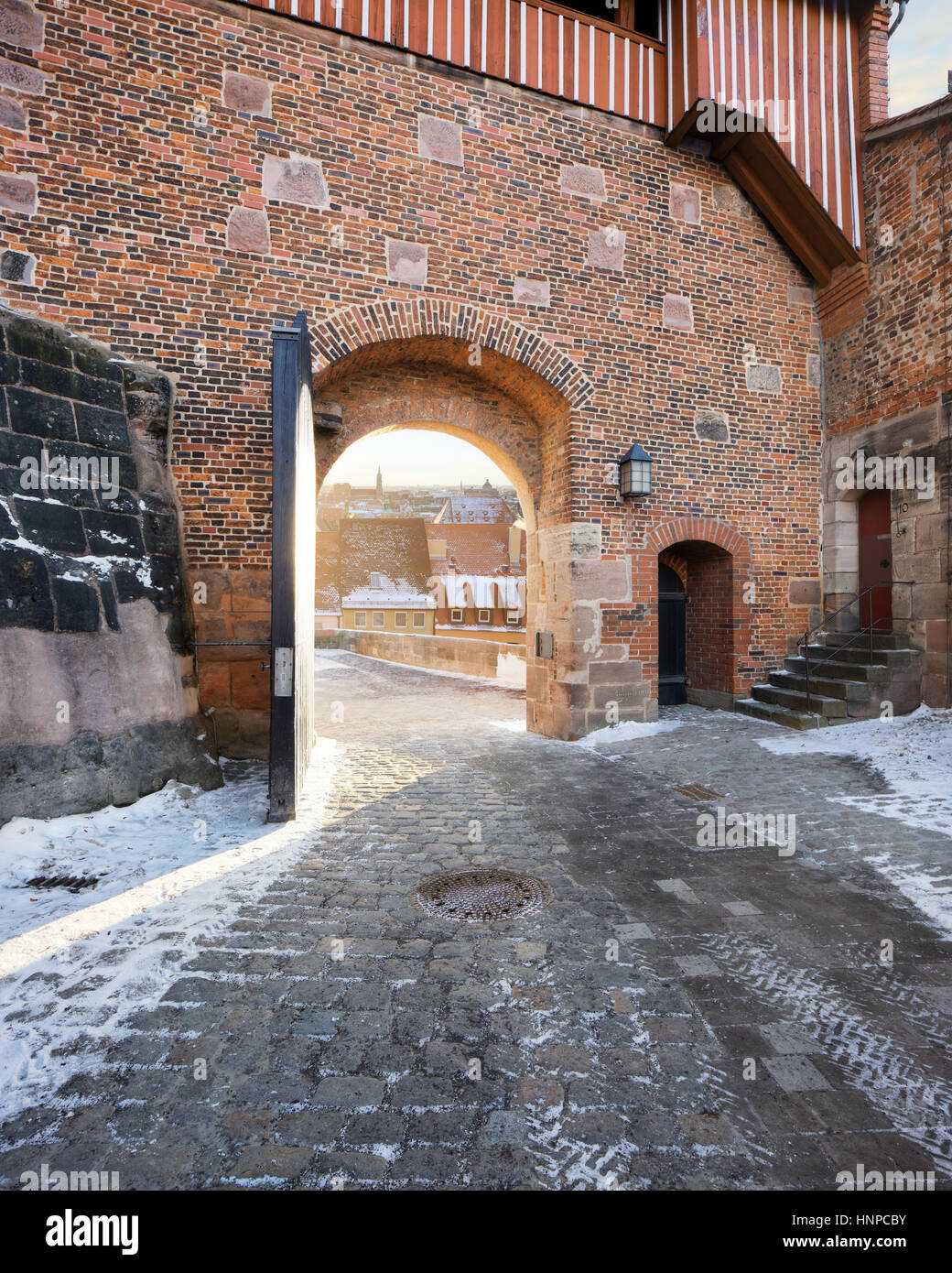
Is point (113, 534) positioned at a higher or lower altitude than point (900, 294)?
lower

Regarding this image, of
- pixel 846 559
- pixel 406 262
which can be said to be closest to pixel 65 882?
pixel 406 262

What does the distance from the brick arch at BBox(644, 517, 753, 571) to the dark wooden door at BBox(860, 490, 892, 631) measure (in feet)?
5.28

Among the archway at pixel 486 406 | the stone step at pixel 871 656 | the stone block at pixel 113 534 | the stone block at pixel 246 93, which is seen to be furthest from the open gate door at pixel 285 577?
the stone step at pixel 871 656

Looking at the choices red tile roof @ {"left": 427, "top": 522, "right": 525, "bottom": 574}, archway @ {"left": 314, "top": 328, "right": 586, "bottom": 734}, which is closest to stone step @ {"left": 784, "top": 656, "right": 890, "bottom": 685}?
archway @ {"left": 314, "top": 328, "right": 586, "bottom": 734}

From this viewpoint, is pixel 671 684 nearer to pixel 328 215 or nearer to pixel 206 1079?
pixel 328 215

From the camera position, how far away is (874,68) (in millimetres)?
8594

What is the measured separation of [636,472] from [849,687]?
3626mm

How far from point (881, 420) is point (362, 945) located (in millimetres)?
9032

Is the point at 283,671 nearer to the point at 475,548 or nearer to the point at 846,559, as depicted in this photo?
the point at 846,559

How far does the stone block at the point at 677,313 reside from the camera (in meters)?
8.43

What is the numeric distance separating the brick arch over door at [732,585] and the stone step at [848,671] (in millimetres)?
617

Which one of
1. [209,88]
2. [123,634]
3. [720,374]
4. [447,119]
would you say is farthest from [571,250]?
[123,634]

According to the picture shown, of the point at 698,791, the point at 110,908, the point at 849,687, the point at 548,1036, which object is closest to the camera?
the point at 548,1036

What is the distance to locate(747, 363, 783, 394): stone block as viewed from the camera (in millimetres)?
8961
